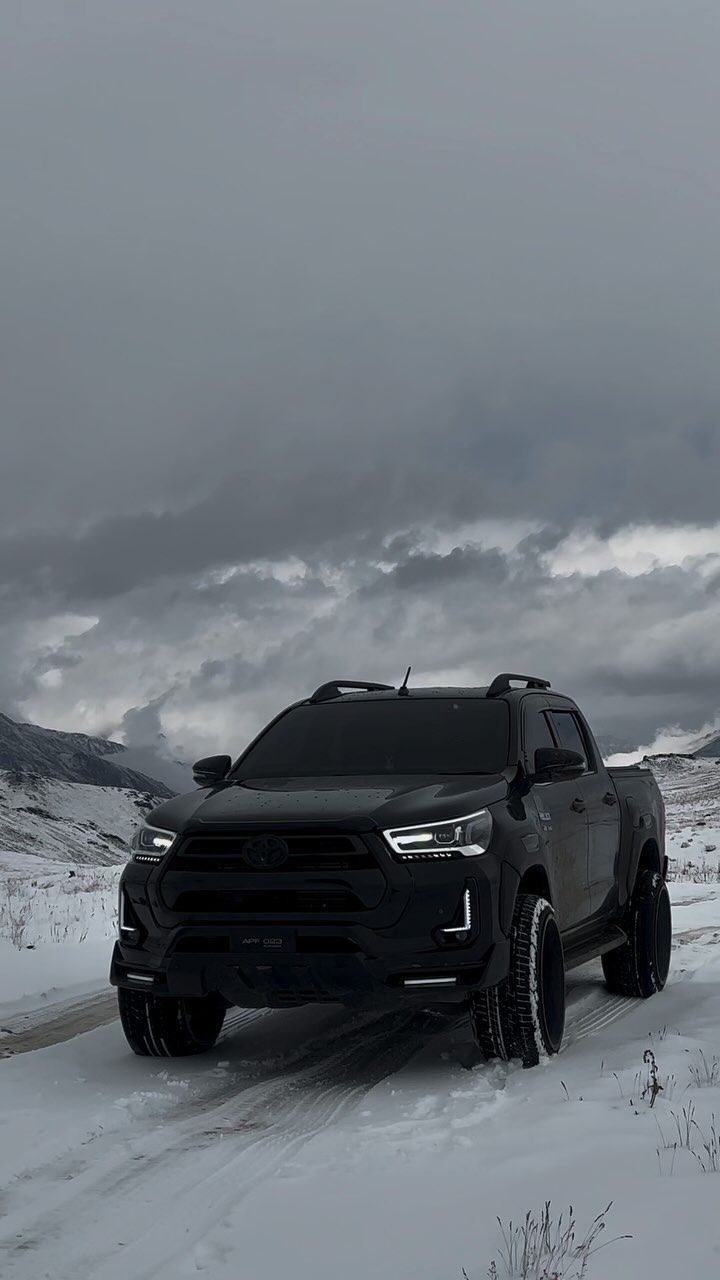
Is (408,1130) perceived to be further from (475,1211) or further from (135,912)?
(135,912)

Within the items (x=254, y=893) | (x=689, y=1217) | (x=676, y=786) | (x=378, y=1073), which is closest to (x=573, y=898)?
(x=378, y=1073)

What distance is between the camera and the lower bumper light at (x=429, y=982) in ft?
18.5

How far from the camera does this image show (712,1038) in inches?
254

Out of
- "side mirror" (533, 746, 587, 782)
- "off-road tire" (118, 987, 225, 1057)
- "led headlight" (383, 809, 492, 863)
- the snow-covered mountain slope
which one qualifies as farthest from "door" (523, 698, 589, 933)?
the snow-covered mountain slope

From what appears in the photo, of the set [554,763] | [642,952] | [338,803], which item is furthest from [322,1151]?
[642,952]

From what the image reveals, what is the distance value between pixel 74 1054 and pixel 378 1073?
5.62 ft

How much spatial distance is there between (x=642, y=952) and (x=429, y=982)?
2997mm

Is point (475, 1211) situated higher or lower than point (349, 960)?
lower

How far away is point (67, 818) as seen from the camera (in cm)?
6831

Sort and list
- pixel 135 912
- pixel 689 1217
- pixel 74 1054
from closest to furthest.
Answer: pixel 689 1217
pixel 135 912
pixel 74 1054

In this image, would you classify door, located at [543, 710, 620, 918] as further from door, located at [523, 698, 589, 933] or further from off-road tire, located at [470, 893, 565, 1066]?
off-road tire, located at [470, 893, 565, 1066]

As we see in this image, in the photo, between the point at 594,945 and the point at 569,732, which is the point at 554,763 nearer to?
the point at 594,945

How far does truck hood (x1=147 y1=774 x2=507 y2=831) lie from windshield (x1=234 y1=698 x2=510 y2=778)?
1.17 feet

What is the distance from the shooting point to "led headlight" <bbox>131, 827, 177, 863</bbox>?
20.0 ft
